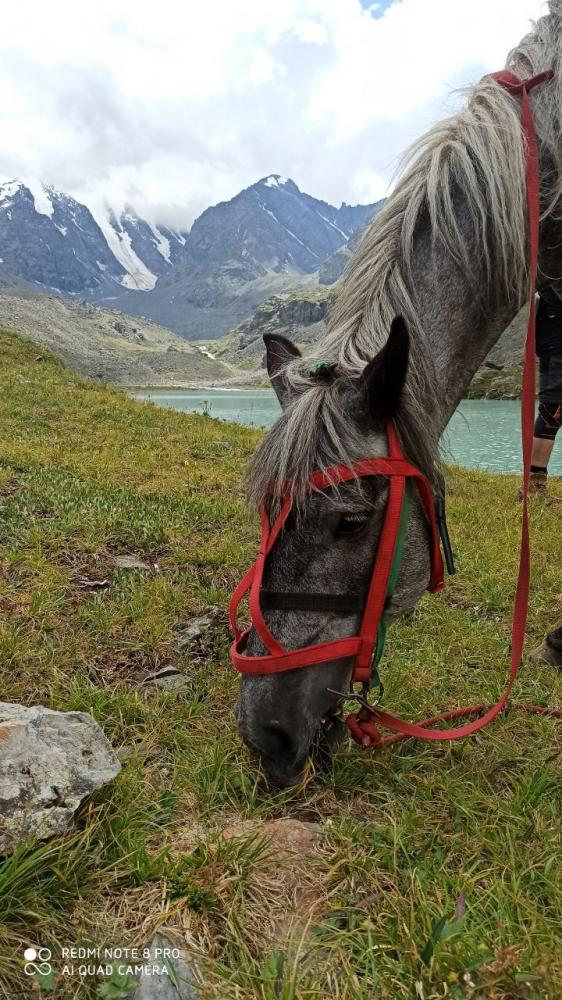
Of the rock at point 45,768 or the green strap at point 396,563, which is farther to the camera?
the green strap at point 396,563

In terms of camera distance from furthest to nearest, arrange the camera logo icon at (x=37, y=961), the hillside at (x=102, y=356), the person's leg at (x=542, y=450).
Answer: the hillside at (x=102, y=356), the person's leg at (x=542, y=450), the camera logo icon at (x=37, y=961)

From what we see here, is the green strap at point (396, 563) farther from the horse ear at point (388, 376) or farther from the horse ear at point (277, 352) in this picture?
the horse ear at point (277, 352)

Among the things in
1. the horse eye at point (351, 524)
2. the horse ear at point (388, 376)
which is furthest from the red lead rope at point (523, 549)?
the horse eye at point (351, 524)

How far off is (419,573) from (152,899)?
1.63 meters

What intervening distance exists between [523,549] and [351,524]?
3.15 ft

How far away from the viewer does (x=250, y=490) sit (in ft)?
8.03

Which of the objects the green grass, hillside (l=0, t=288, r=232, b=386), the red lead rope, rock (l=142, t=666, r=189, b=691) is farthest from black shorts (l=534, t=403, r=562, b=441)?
hillside (l=0, t=288, r=232, b=386)

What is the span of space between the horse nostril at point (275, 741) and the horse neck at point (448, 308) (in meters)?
1.57

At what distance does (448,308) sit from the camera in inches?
106

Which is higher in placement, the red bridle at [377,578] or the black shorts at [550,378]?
the black shorts at [550,378]

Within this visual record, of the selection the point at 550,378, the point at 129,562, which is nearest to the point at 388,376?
the point at 129,562

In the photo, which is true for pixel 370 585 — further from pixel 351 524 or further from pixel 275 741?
pixel 275 741

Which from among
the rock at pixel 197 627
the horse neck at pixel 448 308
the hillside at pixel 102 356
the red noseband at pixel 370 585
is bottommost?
the rock at pixel 197 627

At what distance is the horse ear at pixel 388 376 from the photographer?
82.0 inches
